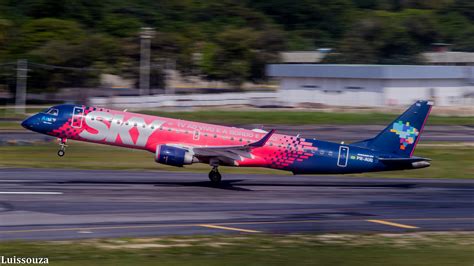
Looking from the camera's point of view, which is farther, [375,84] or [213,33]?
[213,33]

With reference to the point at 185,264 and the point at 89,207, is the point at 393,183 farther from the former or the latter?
the point at 185,264

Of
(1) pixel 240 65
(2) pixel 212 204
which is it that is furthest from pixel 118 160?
(1) pixel 240 65

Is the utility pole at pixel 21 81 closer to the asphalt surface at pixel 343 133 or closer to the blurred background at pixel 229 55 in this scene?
the blurred background at pixel 229 55

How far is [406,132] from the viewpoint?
125 ft

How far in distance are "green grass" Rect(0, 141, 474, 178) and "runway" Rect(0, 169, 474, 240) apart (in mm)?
2936

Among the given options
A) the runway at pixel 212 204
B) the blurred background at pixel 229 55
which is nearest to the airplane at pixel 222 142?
the runway at pixel 212 204

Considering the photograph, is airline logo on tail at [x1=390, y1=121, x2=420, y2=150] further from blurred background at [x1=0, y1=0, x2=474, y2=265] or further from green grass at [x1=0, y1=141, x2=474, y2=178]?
green grass at [x1=0, y1=141, x2=474, y2=178]

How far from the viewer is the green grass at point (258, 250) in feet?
68.6

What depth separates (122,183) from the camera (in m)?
36.1

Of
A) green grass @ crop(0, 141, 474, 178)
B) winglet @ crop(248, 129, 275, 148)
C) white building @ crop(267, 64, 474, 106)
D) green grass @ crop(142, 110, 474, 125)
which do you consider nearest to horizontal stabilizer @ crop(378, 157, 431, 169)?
green grass @ crop(0, 141, 474, 178)

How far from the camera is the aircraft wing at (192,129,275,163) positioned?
35406 millimetres

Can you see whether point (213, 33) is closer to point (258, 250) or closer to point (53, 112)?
point (53, 112)

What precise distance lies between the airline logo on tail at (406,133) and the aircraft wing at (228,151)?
7.54m

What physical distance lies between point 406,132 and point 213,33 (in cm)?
11539
